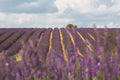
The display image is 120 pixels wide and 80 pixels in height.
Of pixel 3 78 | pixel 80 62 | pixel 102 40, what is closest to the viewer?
pixel 102 40

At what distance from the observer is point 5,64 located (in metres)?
3.52

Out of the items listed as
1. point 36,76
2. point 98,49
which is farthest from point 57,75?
point 98,49

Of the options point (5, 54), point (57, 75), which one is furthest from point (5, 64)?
point (57, 75)

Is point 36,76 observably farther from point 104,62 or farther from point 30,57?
point 104,62

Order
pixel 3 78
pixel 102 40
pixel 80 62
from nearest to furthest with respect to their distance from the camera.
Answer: pixel 102 40 < pixel 3 78 < pixel 80 62

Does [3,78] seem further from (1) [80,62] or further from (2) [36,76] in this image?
(1) [80,62]

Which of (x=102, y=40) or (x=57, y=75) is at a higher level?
(x=102, y=40)

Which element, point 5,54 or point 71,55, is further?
point 71,55

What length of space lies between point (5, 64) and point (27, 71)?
22cm

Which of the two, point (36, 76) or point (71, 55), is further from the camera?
point (71, 55)

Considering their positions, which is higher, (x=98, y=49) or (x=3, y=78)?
(x=98, y=49)

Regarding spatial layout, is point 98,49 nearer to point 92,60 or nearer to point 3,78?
point 92,60

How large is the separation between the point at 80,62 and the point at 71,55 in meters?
0.13

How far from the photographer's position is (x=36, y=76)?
11.2 ft
